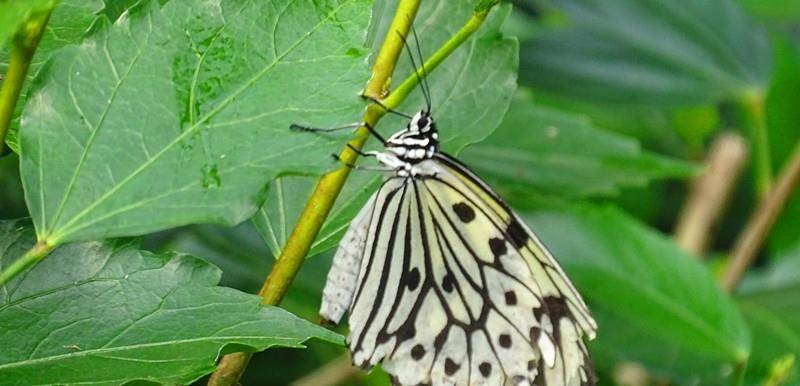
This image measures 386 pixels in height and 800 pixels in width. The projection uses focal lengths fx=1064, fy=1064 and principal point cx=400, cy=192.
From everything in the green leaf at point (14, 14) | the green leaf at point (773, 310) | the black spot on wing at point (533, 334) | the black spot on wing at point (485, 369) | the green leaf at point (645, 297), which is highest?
the green leaf at point (14, 14)

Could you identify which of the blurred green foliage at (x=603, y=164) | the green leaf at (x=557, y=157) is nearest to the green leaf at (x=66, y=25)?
the blurred green foliage at (x=603, y=164)

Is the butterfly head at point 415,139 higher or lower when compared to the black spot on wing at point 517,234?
higher

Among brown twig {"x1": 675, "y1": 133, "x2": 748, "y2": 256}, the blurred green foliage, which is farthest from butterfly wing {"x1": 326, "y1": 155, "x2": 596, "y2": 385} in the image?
brown twig {"x1": 675, "y1": 133, "x2": 748, "y2": 256}

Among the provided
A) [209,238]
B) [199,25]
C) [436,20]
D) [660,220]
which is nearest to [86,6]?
[199,25]

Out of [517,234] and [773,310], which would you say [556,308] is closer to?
[517,234]

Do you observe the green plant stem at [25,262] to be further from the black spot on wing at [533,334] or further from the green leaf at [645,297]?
the green leaf at [645,297]

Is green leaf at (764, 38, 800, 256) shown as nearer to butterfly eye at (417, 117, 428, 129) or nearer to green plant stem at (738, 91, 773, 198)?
green plant stem at (738, 91, 773, 198)

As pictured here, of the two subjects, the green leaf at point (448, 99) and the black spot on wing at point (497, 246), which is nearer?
the green leaf at point (448, 99)
